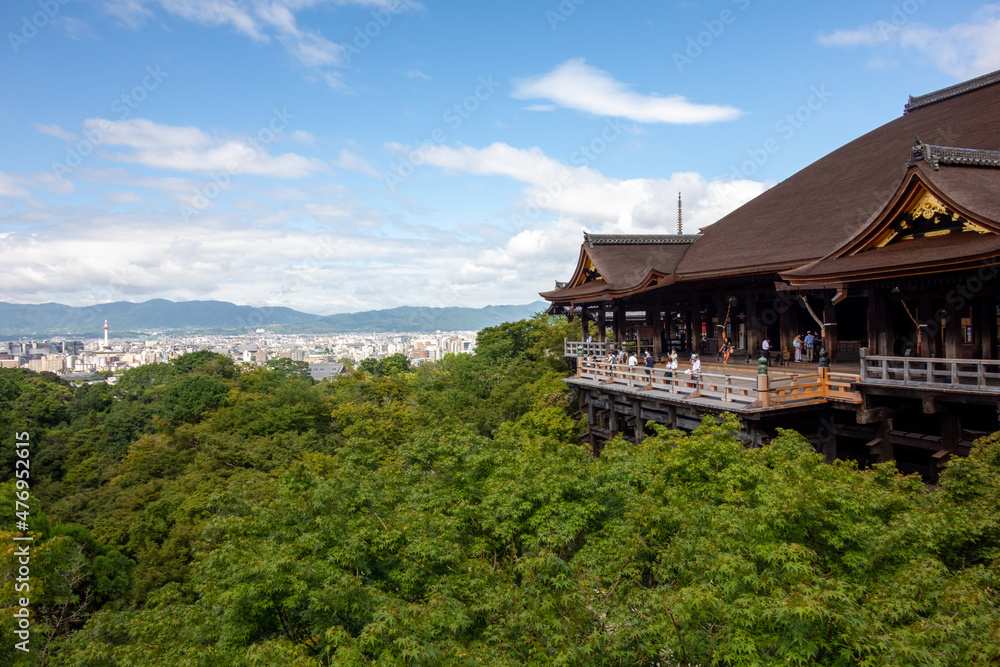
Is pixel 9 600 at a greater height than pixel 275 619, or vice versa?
pixel 275 619

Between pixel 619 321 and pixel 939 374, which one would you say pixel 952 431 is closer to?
pixel 939 374

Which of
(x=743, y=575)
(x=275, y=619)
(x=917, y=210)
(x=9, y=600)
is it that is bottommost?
(x=9, y=600)

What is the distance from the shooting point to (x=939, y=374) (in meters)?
12.1

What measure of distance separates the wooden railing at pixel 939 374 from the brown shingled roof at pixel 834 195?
4.70 m

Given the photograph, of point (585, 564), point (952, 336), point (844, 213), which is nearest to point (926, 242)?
point (952, 336)

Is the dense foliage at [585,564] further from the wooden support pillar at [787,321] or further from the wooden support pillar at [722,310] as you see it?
the wooden support pillar at [722,310]

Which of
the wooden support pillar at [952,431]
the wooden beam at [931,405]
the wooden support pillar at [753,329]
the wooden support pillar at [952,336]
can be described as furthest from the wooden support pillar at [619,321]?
the wooden support pillar at [952,431]

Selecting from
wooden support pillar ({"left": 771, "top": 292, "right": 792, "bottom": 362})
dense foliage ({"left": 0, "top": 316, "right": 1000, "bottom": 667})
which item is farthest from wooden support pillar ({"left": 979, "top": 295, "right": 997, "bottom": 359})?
wooden support pillar ({"left": 771, "top": 292, "right": 792, "bottom": 362})

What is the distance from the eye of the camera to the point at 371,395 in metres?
47.0

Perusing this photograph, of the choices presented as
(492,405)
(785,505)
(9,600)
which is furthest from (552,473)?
(492,405)

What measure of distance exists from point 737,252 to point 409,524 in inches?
642

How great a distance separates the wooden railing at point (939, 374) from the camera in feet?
36.9

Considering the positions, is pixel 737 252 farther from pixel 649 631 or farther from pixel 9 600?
pixel 9 600

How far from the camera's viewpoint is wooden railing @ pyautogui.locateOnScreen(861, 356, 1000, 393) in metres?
11.3
